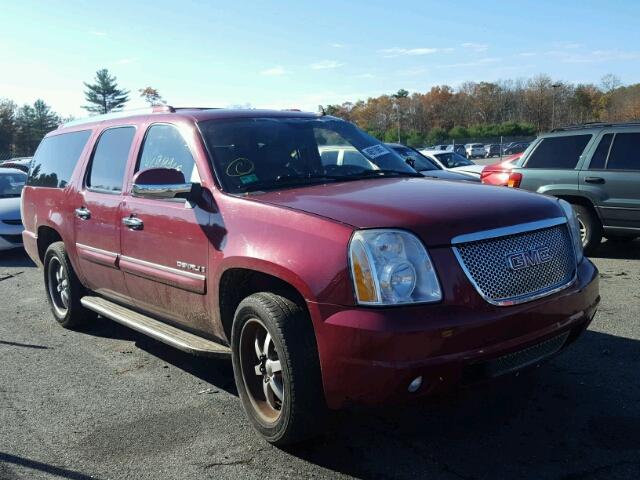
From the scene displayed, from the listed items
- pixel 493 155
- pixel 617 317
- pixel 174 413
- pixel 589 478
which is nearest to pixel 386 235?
pixel 589 478

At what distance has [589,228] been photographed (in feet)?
27.6

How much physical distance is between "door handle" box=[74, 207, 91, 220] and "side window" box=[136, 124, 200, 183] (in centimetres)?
82

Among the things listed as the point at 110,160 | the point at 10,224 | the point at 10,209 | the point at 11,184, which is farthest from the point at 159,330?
the point at 11,184

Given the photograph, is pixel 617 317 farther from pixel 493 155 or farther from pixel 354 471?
pixel 493 155

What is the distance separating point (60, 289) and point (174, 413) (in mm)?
2828

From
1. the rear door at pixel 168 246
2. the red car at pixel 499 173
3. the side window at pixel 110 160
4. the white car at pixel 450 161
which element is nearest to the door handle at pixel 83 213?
the side window at pixel 110 160

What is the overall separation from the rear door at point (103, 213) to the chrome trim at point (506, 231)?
2791 mm

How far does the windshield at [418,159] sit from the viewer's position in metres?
13.0

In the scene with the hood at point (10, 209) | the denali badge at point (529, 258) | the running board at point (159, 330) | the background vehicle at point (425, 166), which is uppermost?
the denali badge at point (529, 258)

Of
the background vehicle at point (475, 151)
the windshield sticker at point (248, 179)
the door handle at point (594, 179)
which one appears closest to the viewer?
the windshield sticker at point (248, 179)

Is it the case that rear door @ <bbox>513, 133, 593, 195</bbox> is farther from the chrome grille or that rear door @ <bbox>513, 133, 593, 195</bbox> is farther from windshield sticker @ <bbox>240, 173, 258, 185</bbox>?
windshield sticker @ <bbox>240, 173, 258, 185</bbox>

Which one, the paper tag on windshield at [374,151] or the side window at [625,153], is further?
the side window at [625,153]

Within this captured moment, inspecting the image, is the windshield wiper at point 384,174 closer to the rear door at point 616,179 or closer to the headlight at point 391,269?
the headlight at point 391,269

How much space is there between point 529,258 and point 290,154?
1884mm
